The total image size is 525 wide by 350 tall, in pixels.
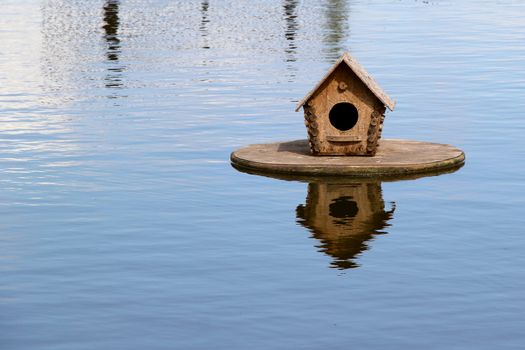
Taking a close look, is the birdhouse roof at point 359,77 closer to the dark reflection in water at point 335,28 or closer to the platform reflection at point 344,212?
the platform reflection at point 344,212

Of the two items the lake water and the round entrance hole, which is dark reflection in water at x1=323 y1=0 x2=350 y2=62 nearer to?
the lake water

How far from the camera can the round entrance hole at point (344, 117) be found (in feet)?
69.9

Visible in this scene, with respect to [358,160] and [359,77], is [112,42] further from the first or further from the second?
[358,160]

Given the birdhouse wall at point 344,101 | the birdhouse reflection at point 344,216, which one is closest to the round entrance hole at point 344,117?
the birdhouse wall at point 344,101

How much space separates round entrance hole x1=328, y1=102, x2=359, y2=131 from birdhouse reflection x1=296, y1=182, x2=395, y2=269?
268 centimetres

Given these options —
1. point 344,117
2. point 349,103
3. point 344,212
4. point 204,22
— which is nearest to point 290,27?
point 204,22

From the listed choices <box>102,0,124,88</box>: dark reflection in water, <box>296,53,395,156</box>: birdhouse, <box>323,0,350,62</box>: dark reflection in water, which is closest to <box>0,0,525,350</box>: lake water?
<box>102,0,124,88</box>: dark reflection in water

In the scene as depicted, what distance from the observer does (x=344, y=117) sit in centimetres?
2139

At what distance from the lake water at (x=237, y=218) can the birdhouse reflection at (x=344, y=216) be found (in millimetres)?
47

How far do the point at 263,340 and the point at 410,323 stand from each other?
1396mm

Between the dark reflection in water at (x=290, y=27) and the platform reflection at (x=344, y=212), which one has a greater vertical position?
the dark reflection in water at (x=290, y=27)

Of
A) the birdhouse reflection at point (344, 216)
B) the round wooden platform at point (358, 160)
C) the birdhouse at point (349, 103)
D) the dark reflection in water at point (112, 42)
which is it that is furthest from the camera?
the dark reflection in water at point (112, 42)

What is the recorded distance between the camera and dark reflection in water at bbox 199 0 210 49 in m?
39.4

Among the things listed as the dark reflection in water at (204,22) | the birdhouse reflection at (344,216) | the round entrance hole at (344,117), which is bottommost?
the birdhouse reflection at (344,216)
